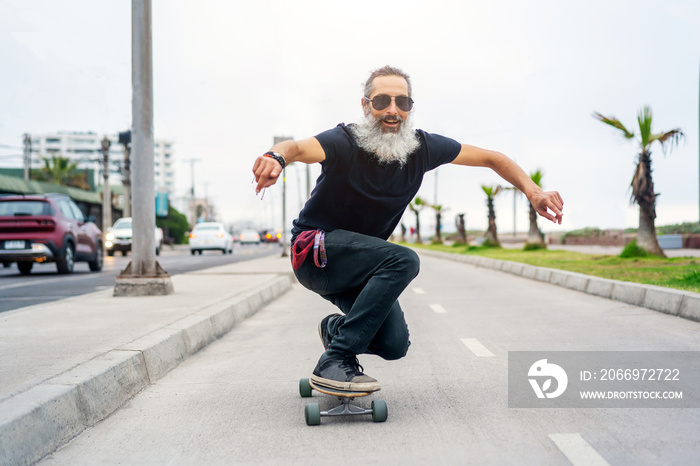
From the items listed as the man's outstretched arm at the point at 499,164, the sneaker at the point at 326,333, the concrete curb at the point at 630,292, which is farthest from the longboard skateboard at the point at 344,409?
the concrete curb at the point at 630,292

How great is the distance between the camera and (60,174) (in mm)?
69875

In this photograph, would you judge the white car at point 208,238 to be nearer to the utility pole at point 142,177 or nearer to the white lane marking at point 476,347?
the utility pole at point 142,177

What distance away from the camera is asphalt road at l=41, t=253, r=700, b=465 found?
10.9 feet

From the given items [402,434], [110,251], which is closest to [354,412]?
[402,434]

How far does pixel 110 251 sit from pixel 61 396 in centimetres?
2964

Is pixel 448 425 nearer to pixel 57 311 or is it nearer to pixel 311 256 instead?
pixel 311 256

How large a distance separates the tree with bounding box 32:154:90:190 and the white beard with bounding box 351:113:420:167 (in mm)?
69778

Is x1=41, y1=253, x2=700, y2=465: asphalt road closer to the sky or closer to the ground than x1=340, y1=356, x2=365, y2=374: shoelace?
closer to the ground

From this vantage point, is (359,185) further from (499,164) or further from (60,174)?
(60,174)

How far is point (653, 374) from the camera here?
16.4 feet

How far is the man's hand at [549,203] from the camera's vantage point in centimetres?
398

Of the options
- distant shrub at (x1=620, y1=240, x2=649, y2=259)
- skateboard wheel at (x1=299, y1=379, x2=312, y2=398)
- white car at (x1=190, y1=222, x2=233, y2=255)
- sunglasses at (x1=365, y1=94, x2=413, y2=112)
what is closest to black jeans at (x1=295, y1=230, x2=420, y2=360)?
skateboard wheel at (x1=299, y1=379, x2=312, y2=398)

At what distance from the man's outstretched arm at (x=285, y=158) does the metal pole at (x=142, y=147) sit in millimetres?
6805

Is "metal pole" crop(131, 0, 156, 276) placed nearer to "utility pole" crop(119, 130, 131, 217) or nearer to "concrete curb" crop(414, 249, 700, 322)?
"concrete curb" crop(414, 249, 700, 322)
